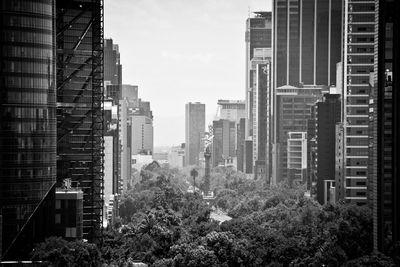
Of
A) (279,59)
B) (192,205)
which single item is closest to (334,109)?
(192,205)

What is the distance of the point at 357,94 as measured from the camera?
9156 cm

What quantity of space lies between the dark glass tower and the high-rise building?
3836 centimetres

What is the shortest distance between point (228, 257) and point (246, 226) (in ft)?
55.7

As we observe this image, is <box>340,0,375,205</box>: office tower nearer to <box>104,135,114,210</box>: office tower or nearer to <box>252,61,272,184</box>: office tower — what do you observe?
<box>104,135,114,210</box>: office tower

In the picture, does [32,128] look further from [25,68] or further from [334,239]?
[334,239]

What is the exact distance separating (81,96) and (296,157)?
80338mm

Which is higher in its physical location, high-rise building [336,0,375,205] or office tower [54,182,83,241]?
high-rise building [336,0,375,205]

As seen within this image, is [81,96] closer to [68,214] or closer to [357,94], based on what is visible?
[68,214]

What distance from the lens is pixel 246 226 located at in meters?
84.2

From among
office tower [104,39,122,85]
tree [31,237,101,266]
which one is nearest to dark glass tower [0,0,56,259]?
tree [31,237,101,266]

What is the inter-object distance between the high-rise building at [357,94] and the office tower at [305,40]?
9277 centimetres

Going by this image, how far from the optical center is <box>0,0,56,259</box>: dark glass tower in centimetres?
5559
